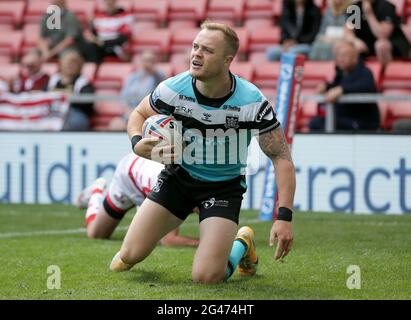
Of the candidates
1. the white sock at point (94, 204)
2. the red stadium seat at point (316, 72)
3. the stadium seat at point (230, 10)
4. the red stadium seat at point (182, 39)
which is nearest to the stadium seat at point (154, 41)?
the red stadium seat at point (182, 39)

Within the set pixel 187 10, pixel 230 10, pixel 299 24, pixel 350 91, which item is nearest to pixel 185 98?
pixel 350 91

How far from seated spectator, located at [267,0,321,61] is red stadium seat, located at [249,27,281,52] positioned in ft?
3.20

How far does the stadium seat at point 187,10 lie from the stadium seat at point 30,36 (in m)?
2.33

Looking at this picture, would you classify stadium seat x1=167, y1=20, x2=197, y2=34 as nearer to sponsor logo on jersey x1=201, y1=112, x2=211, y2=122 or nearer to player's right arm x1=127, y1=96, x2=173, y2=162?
player's right arm x1=127, y1=96, x2=173, y2=162

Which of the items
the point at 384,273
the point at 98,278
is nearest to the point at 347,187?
the point at 384,273

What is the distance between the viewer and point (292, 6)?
14.6m

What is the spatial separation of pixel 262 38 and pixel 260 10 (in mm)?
672

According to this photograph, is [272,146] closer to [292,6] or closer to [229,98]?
[229,98]

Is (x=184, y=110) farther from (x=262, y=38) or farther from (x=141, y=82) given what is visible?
(x=262, y=38)

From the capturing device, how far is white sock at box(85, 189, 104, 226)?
9829mm

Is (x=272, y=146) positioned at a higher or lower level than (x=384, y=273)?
higher

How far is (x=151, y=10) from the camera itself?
56.4 ft
